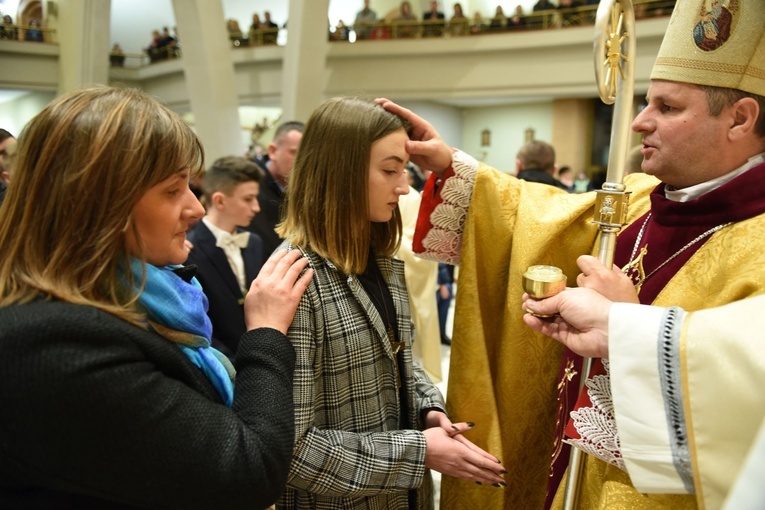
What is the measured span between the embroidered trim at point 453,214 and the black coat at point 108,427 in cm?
105

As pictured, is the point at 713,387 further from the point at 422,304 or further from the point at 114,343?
the point at 422,304

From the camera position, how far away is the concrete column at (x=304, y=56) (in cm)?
973

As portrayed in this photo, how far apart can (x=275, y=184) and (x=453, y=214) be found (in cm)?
241

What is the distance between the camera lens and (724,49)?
4.58 ft

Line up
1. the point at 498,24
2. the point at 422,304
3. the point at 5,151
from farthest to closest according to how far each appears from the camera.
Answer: the point at 498,24, the point at 422,304, the point at 5,151

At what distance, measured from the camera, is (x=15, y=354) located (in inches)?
31.9

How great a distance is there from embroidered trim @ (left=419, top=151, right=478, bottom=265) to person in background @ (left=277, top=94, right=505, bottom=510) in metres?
0.23

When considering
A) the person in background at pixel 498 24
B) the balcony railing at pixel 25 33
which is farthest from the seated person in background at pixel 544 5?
the balcony railing at pixel 25 33

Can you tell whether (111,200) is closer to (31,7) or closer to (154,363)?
(154,363)

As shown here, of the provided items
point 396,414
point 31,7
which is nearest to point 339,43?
point 31,7

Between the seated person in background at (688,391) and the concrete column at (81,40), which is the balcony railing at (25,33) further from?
the seated person in background at (688,391)

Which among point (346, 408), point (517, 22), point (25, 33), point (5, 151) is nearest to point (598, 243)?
point (346, 408)

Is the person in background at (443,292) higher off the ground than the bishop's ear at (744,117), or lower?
lower

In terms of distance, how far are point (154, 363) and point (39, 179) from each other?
0.33 meters
